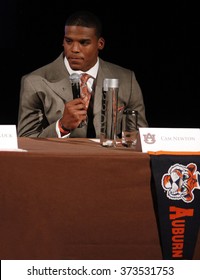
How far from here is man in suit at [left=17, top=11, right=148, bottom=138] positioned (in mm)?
3062

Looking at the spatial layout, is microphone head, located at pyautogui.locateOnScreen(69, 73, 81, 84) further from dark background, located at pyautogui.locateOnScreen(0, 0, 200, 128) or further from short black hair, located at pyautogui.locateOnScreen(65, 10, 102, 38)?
dark background, located at pyautogui.locateOnScreen(0, 0, 200, 128)

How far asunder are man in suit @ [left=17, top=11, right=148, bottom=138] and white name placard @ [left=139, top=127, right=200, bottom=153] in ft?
3.26

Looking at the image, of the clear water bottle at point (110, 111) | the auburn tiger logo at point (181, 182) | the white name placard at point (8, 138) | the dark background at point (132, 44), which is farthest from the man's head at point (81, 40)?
the auburn tiger logo at point (181, 182)

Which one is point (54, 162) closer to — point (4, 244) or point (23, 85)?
point (4, 244)

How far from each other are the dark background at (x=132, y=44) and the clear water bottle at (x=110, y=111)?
4.61 feet

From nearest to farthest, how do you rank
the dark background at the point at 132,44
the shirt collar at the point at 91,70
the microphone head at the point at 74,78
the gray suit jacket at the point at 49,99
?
the microphone head at the point at 74,78
the gray suit jacket at the point at 49,99
the shirt collar at the point at 91,70
the dark background at the point at 132,44

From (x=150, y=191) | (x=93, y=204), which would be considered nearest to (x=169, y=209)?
(x=150, y=191)

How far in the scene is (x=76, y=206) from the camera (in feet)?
6.28

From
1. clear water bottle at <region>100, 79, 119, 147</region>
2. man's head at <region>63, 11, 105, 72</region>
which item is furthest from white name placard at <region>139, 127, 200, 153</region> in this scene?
man's head at <region>63, 11, 105, 72</region>

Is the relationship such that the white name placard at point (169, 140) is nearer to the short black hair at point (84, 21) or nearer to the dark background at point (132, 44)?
the short black hair at point (84, 21)

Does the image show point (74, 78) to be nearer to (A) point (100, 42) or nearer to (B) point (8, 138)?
(B) point (8, 138)

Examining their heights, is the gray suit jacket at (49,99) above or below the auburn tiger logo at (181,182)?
above

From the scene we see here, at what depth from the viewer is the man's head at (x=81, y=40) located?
3121mm

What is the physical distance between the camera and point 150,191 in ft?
6.36
